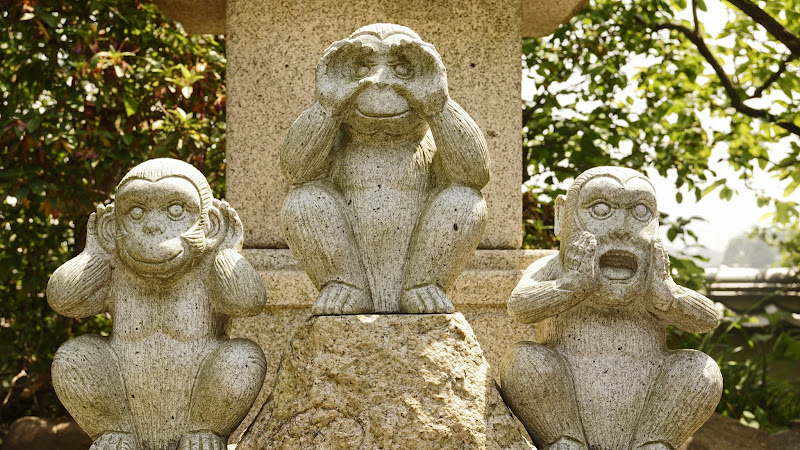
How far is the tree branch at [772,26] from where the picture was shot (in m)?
5.53

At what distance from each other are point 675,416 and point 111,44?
426 cm

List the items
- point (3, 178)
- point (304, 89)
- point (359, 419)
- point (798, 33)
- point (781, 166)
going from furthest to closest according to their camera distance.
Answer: point (798, 33), point (781, 166), point (3, 178), point (304, 89), point (359, 419)

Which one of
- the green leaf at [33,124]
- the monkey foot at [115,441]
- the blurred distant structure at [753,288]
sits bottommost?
the blurred distant structure at [753,288]

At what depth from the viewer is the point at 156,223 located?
9.49 ft

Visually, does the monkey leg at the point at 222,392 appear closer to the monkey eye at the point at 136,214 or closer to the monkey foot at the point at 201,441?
the monkey foot at the point at 201,441

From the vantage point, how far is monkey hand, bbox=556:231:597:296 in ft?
9.52

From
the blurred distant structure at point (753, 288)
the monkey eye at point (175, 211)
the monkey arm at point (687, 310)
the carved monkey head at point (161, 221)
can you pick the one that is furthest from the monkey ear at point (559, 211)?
the blurred distant structure at point (753, 288)

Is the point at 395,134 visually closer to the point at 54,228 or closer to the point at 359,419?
the point at 359,419

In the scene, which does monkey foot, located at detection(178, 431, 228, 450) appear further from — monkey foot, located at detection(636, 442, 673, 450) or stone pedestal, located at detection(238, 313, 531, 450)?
monkey foot, located at detection(636, 442, 673, 450)

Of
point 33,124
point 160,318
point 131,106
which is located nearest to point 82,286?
point 160,318

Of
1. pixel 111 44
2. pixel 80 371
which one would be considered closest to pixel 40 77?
pixel 111 44

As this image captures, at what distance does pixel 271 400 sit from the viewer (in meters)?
2.79

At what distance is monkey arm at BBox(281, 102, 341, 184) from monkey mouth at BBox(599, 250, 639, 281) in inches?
38.2

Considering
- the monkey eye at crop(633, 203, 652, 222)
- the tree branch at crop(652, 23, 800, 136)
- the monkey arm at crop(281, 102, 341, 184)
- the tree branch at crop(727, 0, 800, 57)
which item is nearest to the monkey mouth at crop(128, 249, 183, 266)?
the monkey arm at crop(281, 102, 341, 184)
